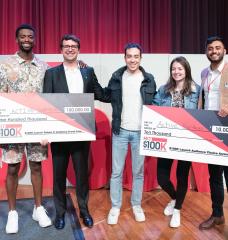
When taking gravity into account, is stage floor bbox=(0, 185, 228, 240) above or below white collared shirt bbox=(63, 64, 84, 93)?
below

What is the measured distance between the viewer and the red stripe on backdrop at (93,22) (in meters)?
4.23

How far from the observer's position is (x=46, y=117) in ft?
7.42

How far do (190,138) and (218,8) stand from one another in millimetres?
3081

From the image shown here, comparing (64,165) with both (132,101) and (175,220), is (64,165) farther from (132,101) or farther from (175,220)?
(175,220)

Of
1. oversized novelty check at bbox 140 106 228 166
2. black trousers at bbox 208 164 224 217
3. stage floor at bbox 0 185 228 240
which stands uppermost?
oversized novelty check at bbox 140 106 228 166

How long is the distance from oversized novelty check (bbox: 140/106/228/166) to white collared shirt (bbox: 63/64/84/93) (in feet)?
1.59

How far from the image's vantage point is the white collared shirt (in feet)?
7.48

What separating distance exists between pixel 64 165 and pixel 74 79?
0.62m

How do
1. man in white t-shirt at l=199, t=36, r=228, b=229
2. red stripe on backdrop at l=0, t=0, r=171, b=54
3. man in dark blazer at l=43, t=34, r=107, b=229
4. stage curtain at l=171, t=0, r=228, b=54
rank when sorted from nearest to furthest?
man in white t-shirt at l=199, t=36, r=228, b=229 → man in dark blazer at l=43, t=34, r=107, b=229 → red stripe on backdrop at l=0, t=0, r=171, b=54 → stage curtain at l=171, t=0, r=228, b=54

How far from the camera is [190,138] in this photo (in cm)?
223

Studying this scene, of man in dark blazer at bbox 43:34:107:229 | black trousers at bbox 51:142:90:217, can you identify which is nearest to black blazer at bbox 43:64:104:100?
man in dark blazer at bbox 43:34:107:229

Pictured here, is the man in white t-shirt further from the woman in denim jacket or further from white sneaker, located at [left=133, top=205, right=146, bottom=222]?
white sneaker, located at [left=133, top=205, right=146, bottom=222]

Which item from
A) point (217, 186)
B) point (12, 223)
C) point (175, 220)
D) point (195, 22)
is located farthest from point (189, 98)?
point (195, 22)

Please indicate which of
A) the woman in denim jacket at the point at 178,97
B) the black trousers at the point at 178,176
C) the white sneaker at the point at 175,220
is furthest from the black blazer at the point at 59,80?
the white sneaker at the point at 175,220
